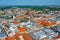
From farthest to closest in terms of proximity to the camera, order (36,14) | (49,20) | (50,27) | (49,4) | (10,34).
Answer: (49,4) → (36,14) → (49,20) → (50,27) → (10,34)

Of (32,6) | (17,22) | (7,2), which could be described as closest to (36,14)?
(32,6)

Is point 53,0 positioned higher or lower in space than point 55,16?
higher

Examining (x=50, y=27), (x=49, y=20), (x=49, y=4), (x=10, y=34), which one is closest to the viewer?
(x=10, y=34)

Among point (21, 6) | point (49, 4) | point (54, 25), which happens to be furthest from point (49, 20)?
point (21, 6)

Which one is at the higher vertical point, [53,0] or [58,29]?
[53,0]

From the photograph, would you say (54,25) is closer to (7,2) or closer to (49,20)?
(49,20)

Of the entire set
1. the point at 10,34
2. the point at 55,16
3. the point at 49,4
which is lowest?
the point at 10,34

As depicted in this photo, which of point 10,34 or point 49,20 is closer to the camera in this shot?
point 10,34

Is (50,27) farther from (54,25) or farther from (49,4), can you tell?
(49,4)

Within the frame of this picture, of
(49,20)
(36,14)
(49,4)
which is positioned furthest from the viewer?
(49,4)
